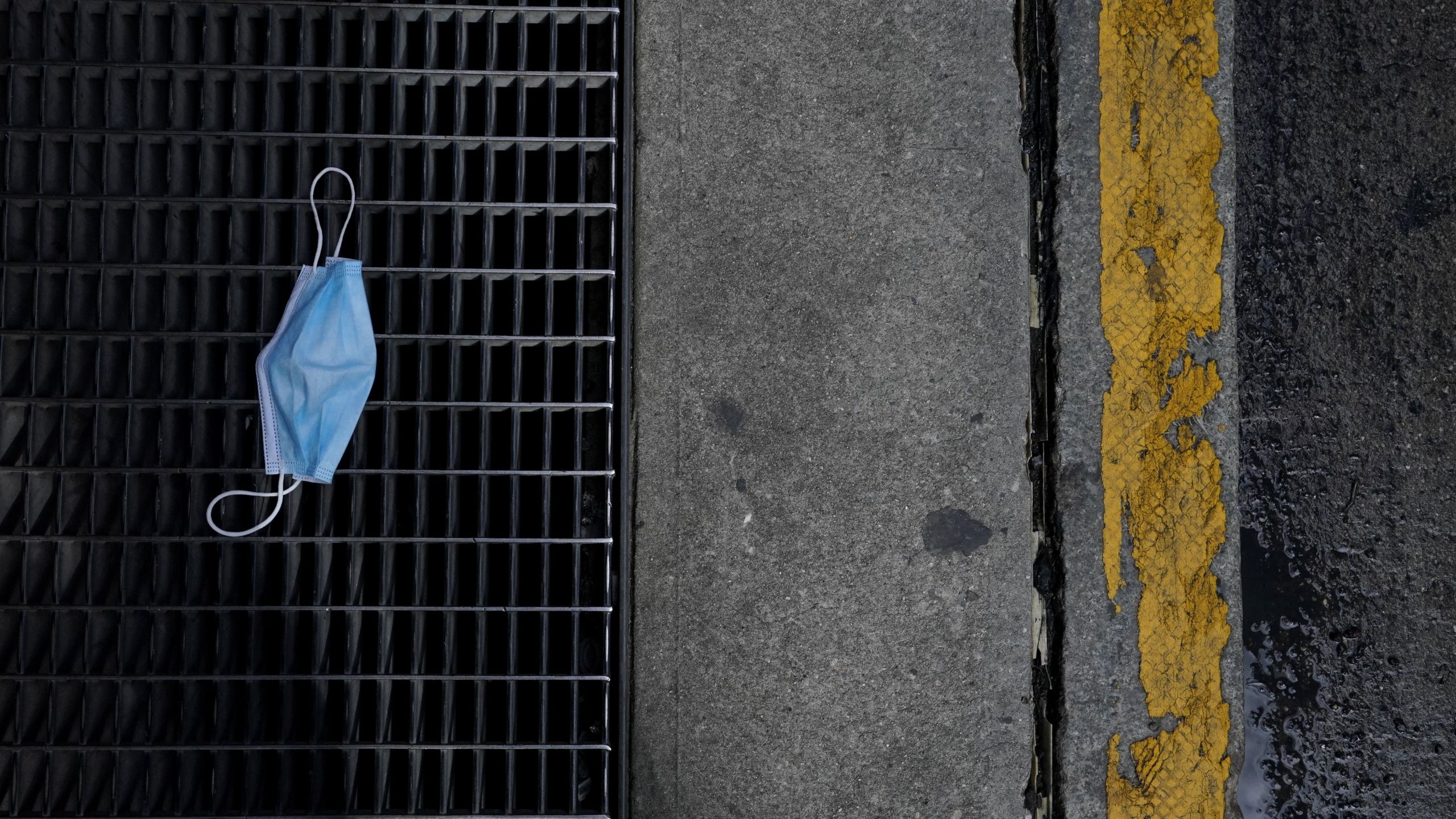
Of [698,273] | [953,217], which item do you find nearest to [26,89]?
[698,273]

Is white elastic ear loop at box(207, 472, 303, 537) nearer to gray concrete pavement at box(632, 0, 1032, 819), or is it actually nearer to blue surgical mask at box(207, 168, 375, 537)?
blue surgical mask at box(207, 168, 375, 537)

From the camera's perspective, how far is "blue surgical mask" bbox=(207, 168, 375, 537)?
198cm

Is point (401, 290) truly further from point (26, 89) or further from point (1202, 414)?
point (1202, 414)

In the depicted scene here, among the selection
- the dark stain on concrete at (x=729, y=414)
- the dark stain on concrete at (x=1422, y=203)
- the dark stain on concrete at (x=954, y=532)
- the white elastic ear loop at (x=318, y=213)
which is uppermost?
the dark stain on concrete at (x=1422, y=203)

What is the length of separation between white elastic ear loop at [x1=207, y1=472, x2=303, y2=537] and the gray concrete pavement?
836 millimetres

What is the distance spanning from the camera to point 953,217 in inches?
88.4

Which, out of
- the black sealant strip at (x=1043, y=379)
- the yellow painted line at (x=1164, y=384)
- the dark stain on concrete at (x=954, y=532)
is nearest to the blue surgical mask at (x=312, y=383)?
the dark stain on concrete at (x=954, y=532)

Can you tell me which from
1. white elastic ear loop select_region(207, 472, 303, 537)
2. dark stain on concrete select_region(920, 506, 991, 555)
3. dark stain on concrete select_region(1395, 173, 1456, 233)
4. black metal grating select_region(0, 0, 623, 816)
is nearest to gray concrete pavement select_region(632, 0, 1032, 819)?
dark stain on concrete select_region(920, 506, 991, 555)

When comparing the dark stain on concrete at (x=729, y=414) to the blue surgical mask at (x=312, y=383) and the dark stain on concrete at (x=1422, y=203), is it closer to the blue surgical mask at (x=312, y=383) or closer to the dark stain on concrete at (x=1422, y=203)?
the blue surgical mask at (x=312, y=383)

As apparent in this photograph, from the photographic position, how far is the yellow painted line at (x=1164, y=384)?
2.23m

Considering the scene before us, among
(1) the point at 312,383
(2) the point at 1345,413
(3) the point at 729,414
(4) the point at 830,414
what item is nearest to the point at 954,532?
(4) the point at 830,414

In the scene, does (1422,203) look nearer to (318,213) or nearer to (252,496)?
(318,213)

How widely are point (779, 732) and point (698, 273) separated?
47.2 inches

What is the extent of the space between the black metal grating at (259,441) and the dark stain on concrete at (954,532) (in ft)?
2.74
